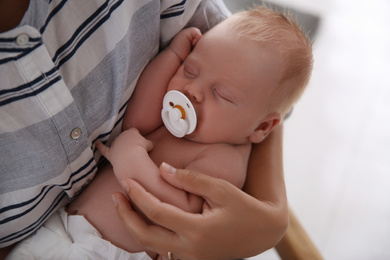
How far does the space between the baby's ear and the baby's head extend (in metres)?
0.01

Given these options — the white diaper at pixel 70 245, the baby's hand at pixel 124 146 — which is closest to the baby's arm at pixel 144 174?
the baby's hand at pixel 124 146

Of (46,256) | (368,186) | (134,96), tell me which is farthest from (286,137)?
(46,256)

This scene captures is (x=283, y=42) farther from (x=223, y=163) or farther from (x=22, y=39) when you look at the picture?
(x=22, y=39)

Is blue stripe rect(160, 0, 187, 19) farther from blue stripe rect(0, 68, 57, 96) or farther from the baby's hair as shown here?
blue stripe rect(0, 68, 57, 96)

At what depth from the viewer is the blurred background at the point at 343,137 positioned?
62.6 inches

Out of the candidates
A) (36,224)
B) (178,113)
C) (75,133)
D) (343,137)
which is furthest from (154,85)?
(343,137)

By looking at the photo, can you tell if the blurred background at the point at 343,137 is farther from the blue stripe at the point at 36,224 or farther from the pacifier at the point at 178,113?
the blue stripe at the point at 36,224

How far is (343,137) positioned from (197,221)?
1418mm

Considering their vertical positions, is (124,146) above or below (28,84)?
below

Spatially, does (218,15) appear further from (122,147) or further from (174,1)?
(122,147)

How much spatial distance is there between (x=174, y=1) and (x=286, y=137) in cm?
125

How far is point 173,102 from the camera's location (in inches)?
27.1

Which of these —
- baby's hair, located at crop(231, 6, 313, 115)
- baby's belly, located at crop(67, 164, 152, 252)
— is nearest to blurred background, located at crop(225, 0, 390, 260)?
baby's hair, located at crop(231, 6, 313, 115)

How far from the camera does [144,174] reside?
2.08ft
